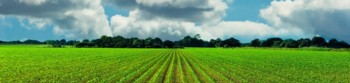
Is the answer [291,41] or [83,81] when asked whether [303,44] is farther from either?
[83,81]

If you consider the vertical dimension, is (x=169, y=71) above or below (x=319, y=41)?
below

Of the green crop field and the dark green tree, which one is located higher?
the dark green tree

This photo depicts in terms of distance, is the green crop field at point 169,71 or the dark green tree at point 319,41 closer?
the green crop field at point 169,71

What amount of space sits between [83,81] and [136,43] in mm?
163752

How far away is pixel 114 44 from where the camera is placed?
187 metres

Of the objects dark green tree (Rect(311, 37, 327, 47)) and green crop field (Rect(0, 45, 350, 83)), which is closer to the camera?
green crop field (Rect(0, 45, 350, 83))

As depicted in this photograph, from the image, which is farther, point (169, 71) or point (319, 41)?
point (319, 41)

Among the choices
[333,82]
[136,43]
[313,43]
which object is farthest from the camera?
[313,43]

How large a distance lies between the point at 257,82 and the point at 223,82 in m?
1.77

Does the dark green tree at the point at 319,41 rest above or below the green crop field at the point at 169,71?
above

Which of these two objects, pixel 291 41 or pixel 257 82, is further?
pixel 291 41

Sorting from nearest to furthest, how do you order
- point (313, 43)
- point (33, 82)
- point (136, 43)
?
point (33, 82), point (136, 43), point (313, 43)

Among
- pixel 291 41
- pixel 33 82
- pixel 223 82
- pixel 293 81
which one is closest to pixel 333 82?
pixel 293 81

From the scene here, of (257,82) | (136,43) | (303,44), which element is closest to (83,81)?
(257,82)
